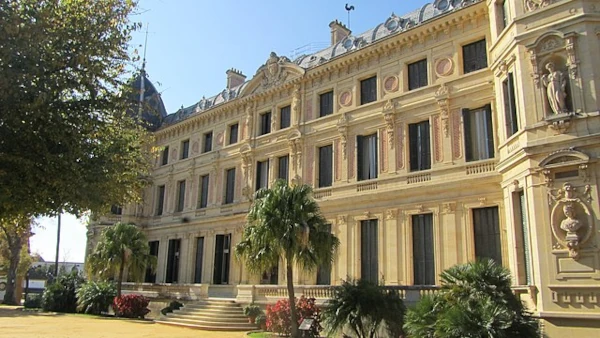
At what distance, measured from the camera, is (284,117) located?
2862cm

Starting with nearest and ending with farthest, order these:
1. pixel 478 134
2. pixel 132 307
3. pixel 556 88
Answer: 1. pixel 556 88
2. pixel 478 134
3. pixel 132 307

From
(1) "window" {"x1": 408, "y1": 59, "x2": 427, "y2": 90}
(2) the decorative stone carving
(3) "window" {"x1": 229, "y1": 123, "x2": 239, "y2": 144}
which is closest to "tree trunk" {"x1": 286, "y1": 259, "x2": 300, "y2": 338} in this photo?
(2) the decorative stone carving

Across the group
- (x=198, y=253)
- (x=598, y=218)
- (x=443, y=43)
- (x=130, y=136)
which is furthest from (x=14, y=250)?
(x=598, y=218)

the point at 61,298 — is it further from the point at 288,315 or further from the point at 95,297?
the point at 288,315

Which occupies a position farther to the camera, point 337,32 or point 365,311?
point 337,32

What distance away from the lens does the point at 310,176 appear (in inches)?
1018

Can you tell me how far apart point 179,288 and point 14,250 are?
2167cm

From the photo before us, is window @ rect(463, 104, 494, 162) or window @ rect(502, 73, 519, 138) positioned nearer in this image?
window @ rect(502, 73, 519, 138)

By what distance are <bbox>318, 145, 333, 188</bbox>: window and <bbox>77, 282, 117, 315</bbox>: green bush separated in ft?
48.5

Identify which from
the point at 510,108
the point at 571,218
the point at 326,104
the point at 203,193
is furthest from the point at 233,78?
the point at 571,218

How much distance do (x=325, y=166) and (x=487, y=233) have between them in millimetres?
9164

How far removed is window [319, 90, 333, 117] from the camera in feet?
85.5

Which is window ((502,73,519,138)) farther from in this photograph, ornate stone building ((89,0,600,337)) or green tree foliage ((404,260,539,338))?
green tree foliage ((404,260,539,338))

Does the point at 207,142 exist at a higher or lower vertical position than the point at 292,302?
higher
